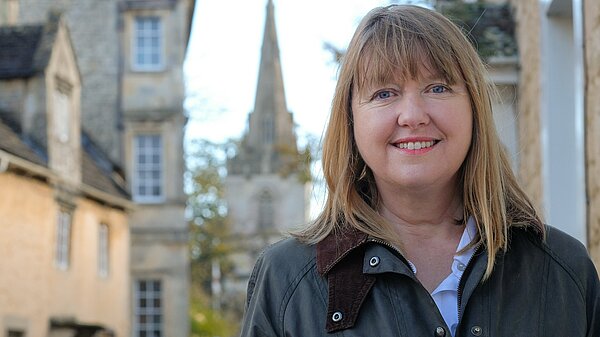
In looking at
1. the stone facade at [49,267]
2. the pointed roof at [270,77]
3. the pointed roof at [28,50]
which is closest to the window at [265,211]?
the pointed roof at [270,77]

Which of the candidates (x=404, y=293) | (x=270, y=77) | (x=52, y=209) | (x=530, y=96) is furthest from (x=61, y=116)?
(x=270, y=77)

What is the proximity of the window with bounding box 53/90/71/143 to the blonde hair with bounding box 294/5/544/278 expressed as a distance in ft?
80.6

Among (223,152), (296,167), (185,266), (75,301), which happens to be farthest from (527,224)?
(223,152)

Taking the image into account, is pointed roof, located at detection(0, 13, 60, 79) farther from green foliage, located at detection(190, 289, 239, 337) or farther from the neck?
the neck

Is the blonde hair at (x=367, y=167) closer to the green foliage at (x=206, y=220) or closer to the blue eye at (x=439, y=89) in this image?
the blue eye at (x=439, y=89)

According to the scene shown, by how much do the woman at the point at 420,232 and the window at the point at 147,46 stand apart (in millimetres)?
30382

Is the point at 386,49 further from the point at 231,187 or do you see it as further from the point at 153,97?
the point at 231,187

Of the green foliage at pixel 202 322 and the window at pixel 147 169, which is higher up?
the window at pixel 147 169

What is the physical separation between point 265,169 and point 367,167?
99711mm

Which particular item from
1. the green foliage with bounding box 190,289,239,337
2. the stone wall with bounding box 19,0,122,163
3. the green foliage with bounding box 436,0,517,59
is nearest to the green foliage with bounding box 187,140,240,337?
the green foliage with bounding box 190,289,239,337

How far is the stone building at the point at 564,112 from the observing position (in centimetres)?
602

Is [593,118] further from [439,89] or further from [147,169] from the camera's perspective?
[147,169]

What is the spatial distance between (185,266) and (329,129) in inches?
1180

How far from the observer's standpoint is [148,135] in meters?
33.2
